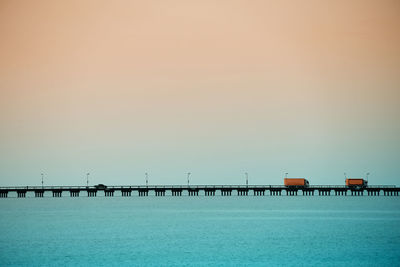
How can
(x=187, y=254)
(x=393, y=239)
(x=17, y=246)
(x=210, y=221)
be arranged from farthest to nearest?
(x=210, y=221)
(x=393, y=239)
(x=17, y=246)
(x=187, y=254)

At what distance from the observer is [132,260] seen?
5397cm

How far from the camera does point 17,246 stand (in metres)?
62.5

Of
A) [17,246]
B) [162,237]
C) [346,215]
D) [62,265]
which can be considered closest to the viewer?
[62,265]

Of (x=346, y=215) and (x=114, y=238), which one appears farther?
(x=346, y=215)

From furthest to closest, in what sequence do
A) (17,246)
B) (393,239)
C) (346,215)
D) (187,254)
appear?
(346,215) → (393,239) → (17,246) → (187,254)

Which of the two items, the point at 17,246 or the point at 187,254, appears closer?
the point at 187,254


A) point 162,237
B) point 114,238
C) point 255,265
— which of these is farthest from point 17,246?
point 255,265

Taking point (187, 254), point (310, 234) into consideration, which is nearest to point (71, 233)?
point (187, 254)

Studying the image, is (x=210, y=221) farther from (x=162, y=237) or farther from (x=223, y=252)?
(x=223, y=252)

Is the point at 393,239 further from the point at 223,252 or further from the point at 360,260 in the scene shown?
the point at 223,252

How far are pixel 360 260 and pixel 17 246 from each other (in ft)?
107

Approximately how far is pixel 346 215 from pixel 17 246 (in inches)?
2206

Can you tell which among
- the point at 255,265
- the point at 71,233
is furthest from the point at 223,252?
the point at 71,233

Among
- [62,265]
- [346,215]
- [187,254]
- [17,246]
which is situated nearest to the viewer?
[62,265]
